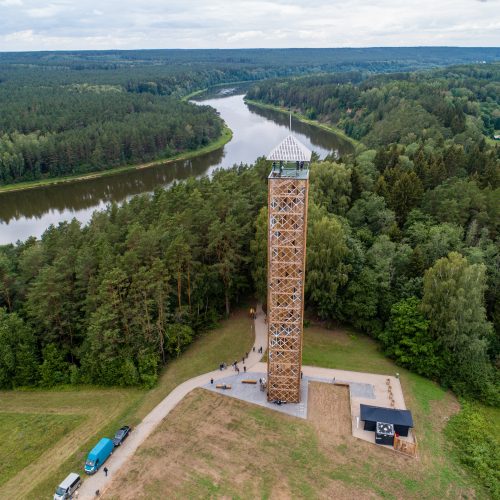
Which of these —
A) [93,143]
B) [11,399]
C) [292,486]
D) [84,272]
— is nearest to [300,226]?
[292,486]

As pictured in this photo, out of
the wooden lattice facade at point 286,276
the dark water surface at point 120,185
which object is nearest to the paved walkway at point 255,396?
the wooden lattice facade at point 286,276

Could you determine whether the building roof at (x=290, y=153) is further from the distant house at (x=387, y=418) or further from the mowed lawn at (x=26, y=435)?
the mowed lawn at (x=26, y=435)

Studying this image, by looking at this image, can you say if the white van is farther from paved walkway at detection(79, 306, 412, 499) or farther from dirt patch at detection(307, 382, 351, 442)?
dirt patch at detection(307, 382, 351, 442)

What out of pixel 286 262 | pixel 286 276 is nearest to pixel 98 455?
pixel 286 276

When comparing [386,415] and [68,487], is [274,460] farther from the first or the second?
[68,487]

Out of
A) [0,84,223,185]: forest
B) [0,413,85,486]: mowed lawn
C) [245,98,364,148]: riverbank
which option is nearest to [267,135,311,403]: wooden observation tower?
[0,413,85,486]: mowed lawn

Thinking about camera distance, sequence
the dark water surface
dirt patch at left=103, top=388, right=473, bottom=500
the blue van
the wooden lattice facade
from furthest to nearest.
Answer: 1. the dark water surface
2. the wooden lattice facade
3. the blue van
4. dirt patch at left=103, top=388, right=473, bottom=500

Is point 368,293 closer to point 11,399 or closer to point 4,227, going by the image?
point 11,399
